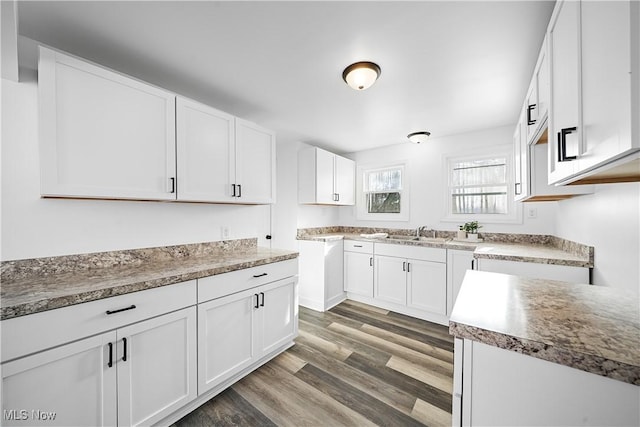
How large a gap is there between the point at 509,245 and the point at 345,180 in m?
2.31

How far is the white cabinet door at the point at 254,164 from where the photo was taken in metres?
2.22

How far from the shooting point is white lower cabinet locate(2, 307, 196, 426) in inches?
41.3

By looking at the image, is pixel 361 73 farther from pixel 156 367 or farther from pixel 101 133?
pixel 156 367

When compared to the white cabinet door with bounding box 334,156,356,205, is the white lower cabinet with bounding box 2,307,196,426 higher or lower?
lower

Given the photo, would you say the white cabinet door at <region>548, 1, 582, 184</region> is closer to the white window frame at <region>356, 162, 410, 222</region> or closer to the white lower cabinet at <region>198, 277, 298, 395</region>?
the white lower cabinet at <region>198, 277, 298, 395</region>

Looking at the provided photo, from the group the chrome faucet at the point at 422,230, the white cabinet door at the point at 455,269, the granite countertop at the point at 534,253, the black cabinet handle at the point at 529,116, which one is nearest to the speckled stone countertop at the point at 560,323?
the granite countertop at the point at 534,253

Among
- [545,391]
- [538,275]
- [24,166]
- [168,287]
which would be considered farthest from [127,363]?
[538,275]

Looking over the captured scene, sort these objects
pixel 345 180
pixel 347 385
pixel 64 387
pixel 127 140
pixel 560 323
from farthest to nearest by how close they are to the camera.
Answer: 1. pixel 345 180
2. pixel 347 385
3. pixel 127 140
4. pixel 64 387
5. pixel 560 323

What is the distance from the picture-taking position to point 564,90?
36.9 inches

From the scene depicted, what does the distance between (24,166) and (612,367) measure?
2681 mm

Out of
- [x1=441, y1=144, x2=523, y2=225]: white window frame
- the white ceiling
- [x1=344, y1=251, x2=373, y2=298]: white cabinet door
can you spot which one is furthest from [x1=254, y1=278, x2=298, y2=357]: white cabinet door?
[x1=441, y1=144, x2=523, y2=225]: white window frame

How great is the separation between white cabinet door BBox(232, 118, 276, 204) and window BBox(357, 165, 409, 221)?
210cm

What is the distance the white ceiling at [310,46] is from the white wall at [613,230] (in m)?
1.02

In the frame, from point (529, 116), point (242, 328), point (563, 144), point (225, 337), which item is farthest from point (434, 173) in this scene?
point (225, 337)
